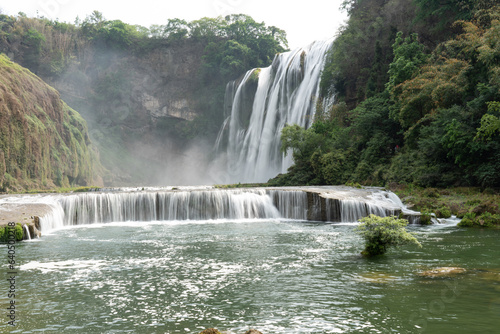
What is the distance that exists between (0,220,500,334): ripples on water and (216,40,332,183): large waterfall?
28917 mm

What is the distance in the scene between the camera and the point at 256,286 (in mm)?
9211

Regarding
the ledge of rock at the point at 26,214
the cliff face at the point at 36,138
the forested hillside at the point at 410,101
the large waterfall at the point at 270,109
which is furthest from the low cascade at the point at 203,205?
the large waterfall at the point at 270,109

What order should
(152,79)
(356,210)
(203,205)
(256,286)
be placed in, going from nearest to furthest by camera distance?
(256,286) → (356,210) → (203,205) → (152,79)

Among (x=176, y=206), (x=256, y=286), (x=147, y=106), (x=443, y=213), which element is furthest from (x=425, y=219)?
(x=147, y=106)

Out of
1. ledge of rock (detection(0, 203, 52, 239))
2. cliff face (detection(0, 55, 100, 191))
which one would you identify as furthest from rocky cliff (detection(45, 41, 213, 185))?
ledge of rock (detection(0, 203, 52, 239))

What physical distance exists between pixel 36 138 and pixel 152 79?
107ft

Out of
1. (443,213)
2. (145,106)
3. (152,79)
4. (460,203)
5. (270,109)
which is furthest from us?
(152,79)

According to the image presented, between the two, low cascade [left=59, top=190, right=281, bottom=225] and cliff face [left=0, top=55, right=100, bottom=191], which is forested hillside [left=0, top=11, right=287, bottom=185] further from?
low cascade [left=59, top=190, right=281, bottom=225]

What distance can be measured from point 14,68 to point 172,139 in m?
30.6

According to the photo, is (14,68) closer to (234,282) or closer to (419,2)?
(419,2)

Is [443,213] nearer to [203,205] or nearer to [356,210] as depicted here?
[356,210]

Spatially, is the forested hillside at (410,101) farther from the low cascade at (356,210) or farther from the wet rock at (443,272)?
the wet rock at (443,272)

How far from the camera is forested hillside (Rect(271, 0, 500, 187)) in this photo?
890 inches

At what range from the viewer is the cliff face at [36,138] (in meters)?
37.0
